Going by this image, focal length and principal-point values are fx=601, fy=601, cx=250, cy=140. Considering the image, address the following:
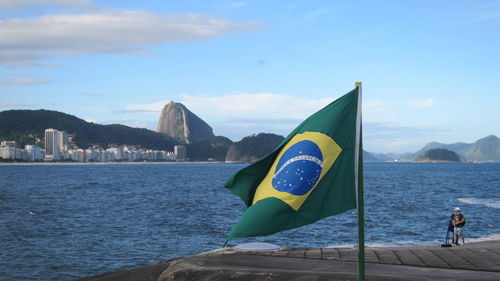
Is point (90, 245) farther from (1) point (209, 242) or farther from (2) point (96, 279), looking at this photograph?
(2) point (96, 279)

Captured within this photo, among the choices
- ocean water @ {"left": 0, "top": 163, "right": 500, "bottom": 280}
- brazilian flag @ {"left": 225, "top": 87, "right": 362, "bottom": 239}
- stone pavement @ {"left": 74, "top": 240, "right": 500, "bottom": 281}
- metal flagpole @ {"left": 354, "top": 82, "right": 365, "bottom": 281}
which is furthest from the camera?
ocean water @ {"left": 0, "top": 163, "right": 500, "bottom": 280}

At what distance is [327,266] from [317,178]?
6.26m

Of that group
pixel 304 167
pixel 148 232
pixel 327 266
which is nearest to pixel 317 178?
pixel 304 167

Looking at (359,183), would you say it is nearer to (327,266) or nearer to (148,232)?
(327,266)

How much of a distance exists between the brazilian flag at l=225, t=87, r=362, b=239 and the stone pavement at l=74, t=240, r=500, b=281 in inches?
152

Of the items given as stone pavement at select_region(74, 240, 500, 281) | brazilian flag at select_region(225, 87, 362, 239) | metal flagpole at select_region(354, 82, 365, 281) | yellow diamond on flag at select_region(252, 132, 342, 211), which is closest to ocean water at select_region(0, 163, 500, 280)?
stone pavement at select_region(74, 240, 500, 281)

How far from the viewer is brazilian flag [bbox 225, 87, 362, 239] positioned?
805 centimetres

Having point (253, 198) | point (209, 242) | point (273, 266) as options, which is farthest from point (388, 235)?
point (253, 198)

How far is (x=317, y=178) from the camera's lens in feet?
26.5

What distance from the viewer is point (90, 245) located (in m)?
33.9

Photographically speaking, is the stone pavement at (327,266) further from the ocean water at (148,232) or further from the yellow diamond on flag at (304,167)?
the ocean water at (148,232)

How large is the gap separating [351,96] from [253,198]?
2086 millimetres

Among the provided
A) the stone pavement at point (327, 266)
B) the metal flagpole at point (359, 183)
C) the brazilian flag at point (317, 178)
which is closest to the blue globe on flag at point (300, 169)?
the brazilian flag at point (317, 178)

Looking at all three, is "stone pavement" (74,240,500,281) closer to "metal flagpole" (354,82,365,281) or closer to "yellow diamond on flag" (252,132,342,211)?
"yellow diamond on flag" (252,132,342,211)
